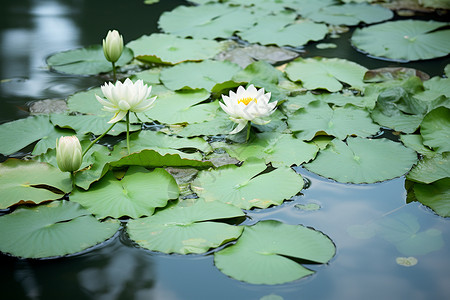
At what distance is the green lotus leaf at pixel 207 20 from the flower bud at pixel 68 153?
1627 millimetres

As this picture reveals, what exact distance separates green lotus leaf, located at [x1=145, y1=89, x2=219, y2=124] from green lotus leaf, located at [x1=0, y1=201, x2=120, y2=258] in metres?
0.74

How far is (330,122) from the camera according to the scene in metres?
2.26

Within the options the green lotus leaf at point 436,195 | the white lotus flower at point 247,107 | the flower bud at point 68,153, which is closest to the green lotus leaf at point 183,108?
the white lotus flower at point 247,107

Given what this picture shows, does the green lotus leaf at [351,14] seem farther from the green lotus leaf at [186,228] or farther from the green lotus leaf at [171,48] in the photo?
the green lotus leaf at [186,228]

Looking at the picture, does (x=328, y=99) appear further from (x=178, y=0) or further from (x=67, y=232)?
(x=178, y=0)

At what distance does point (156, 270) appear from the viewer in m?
1.53

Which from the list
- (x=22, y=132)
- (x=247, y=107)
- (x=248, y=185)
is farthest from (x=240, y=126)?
(x=22, y=132)

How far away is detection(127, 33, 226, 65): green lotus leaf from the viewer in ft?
9.39

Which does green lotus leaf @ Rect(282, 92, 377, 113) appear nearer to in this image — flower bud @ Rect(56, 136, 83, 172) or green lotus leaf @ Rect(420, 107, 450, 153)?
green lotus leaf @ Rect(420, 107, 450, 153)

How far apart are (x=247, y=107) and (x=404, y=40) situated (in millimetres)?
1548

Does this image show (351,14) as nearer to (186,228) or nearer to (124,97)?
(124,97)

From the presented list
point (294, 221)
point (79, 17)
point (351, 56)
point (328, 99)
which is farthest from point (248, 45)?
point (294, 221)

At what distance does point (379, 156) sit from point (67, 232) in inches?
50.4

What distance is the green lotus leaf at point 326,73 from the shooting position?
262 centimetres
